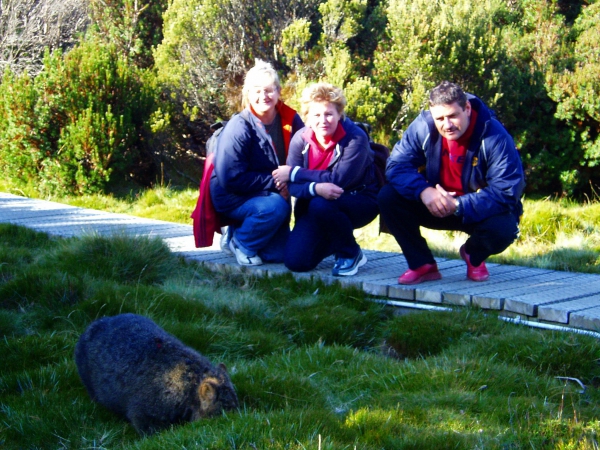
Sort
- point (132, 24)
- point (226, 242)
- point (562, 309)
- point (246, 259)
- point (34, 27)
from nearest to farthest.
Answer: point (562, 309), point (246, 259), point (226, 242), point (132, 24), point (34, 27)

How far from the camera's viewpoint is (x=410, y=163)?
559 centimetres

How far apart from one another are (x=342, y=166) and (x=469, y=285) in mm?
1350

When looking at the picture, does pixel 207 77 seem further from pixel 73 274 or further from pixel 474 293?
pixel 474 293

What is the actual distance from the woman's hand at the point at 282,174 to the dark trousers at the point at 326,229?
30cm

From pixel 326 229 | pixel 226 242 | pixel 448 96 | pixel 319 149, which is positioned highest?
pixel 448 96

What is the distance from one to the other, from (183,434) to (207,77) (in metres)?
9.00

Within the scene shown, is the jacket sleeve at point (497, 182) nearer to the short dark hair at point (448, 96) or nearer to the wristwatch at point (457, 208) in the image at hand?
the wristwatch at point (457, 208)

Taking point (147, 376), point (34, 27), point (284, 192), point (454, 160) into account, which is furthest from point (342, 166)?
point (34, 27)

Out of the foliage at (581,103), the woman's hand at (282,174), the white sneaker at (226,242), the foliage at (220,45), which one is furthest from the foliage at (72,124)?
the foliage at (581,103)

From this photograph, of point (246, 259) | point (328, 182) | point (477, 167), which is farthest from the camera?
point (246, 259)

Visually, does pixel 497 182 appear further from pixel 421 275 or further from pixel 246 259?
pixel 246 259

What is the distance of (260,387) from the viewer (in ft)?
12.4

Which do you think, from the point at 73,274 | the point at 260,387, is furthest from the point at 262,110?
the point at 260,387

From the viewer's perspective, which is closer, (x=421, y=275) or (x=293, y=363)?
(x=293, y=363)
